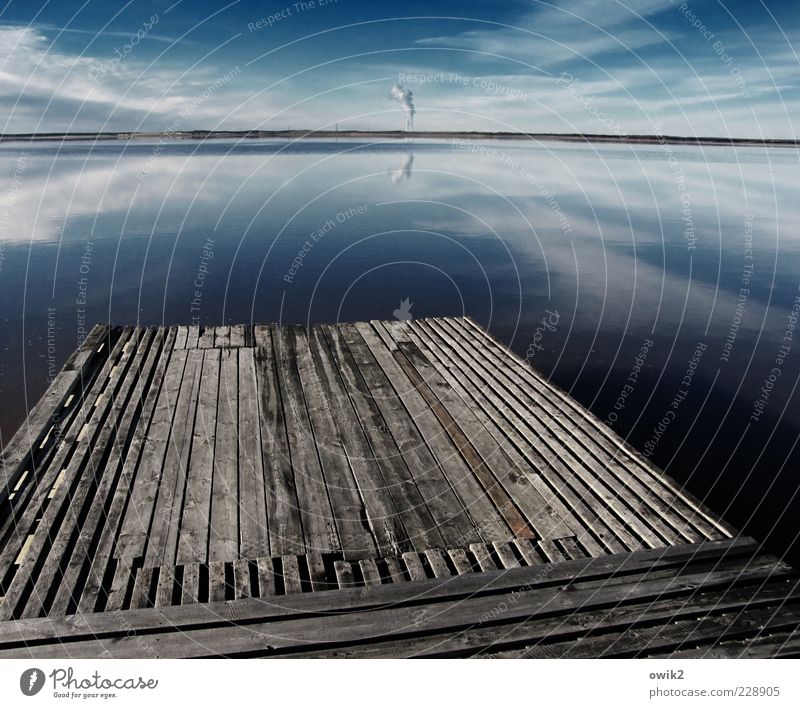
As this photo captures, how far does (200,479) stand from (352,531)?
1.65 meters

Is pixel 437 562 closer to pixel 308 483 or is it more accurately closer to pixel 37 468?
pixel 308 483

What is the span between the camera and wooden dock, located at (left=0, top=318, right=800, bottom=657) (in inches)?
183

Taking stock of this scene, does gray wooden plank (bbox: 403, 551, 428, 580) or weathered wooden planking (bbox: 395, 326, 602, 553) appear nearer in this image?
gray wooden plank (bbox: 403, 551, 428, 580)

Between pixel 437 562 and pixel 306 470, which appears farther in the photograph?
pixel 306 470

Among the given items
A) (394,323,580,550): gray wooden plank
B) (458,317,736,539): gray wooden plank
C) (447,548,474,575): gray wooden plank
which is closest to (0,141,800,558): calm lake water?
(458,317,736,539): gray wooden plank

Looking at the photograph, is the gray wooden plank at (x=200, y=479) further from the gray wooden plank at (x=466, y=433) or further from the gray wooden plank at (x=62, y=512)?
the gray wooden plank at (x=466, y=433)

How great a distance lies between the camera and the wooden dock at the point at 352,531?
4648 millimetres

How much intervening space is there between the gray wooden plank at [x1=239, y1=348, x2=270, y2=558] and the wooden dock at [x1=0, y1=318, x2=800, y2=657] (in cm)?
3

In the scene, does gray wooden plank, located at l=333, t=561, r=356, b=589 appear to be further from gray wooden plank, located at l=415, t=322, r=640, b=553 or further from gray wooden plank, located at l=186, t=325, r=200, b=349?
gray wooden plank, located at l=186, t=325, r=200, b=349

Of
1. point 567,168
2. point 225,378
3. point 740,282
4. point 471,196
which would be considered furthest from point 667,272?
point 567,168

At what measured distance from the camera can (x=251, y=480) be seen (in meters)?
6.55

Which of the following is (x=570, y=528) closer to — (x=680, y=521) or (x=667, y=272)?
(x=680, y=521)

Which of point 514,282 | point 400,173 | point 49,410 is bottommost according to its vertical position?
point 49,410

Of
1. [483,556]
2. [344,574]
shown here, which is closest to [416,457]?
[483,556]
